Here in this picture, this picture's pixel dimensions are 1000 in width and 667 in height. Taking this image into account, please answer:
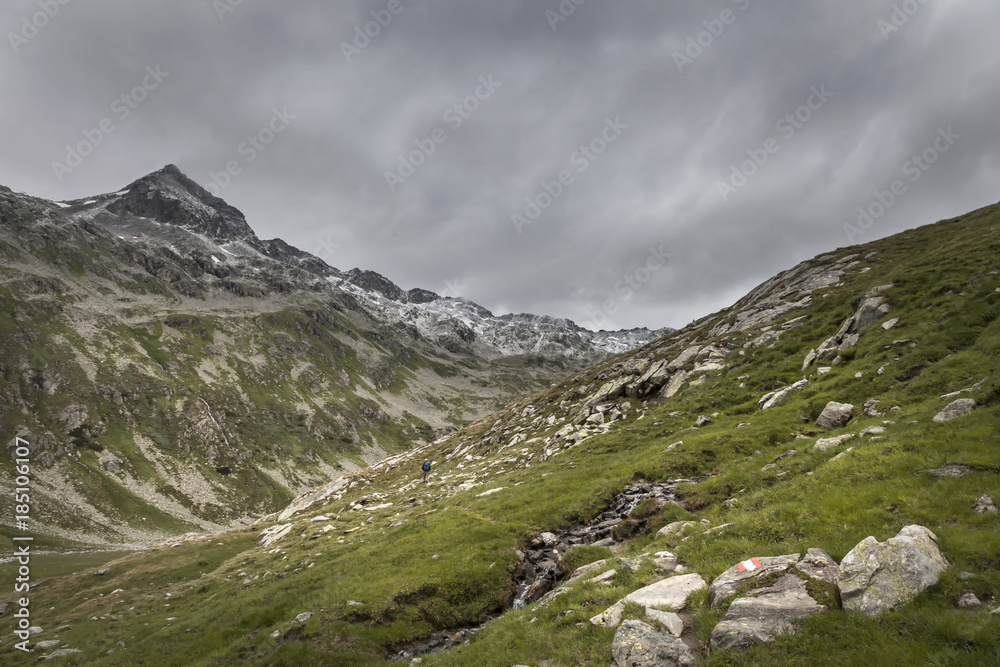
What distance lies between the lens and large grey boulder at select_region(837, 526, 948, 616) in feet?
29.0

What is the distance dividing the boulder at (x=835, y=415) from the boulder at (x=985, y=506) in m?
14.0

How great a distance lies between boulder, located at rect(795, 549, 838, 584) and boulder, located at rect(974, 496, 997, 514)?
168 inches

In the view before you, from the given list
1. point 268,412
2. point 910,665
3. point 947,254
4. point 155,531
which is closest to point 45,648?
point 910,665

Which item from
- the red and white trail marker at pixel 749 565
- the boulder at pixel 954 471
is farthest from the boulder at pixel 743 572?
the boulder at pixel 954 471

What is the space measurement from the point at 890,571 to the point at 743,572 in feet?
10.8

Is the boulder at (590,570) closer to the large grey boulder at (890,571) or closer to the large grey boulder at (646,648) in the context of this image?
the large grey boulder at (646,648)

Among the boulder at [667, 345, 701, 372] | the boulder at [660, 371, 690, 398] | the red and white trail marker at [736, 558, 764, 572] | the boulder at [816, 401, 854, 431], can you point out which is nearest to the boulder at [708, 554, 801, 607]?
the red and white trail marker at [736, 558, 764, 572]

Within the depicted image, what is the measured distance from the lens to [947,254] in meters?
43.2

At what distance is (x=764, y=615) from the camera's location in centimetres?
968

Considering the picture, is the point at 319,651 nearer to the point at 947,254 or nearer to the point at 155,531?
the point at 947,254

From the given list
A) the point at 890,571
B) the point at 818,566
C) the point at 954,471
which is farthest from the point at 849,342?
the point at 890,571

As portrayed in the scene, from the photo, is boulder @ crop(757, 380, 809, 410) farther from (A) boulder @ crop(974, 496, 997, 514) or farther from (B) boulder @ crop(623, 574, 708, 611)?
(B) boulder @ crop(623, 574, 708, 611)

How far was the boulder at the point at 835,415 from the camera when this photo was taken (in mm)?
Answer: 24406

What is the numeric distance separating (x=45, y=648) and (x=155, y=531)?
99800 millimetres
